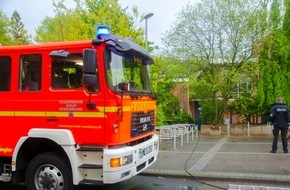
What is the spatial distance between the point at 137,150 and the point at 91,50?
6.24 ft

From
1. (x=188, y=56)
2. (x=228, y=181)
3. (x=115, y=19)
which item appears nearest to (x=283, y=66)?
(x=188, y=56)

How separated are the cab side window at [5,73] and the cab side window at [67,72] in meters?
0.94

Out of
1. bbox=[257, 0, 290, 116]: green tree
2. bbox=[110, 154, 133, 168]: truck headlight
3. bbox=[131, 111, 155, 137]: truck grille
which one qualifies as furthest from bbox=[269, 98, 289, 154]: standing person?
bbox=[110, 154, 133, 168]: truck headlight

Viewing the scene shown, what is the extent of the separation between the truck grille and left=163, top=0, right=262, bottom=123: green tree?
11.8 meters

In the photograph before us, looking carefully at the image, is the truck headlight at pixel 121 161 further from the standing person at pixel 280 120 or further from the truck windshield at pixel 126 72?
the standing person at pixel 280 120

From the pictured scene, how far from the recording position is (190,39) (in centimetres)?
1870

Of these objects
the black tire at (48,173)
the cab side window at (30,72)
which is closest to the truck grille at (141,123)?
the black tire at (48,173)

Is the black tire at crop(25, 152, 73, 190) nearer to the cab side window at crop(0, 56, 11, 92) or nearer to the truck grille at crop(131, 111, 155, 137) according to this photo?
the truck grille at crop(131, 111, 155, 137)

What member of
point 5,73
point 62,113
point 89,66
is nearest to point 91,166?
point 62,113

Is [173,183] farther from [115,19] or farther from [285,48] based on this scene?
[285,48]

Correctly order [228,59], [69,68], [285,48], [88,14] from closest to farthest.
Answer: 1. [69,68]
2. [88,14]
3. [285,48]
4. [228,59]

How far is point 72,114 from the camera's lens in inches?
237

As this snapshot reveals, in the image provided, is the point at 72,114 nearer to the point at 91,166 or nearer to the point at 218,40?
the point at 91,166

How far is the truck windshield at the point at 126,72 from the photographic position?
5895 millimetres
